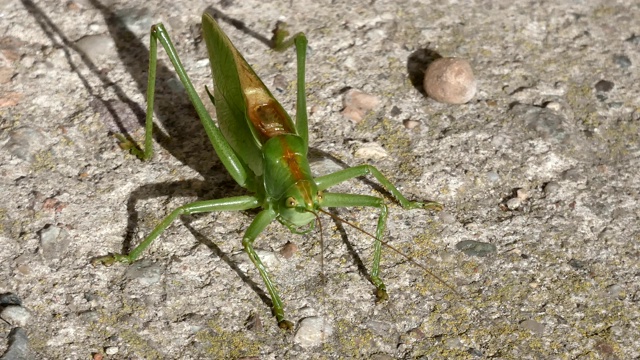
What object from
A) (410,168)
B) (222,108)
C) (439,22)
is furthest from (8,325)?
(439,22)

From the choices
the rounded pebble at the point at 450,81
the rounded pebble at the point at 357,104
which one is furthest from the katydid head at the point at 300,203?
the rounded pebble at the point at 450,81

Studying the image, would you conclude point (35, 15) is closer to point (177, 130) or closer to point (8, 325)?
point (177, 130)

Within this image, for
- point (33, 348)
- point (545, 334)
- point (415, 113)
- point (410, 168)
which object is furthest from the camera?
point (415, 113)

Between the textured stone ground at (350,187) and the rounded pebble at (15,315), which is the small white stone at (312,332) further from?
the rounded pebble at (15,315)

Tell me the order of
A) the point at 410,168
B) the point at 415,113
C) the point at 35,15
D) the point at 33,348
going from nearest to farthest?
the point at 33,348, the point at 410,168, the point at 415,113, the point at 35,15

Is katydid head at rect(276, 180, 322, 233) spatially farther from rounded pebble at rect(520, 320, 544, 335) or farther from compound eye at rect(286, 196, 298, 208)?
rounded pebble at rect(520, 320, 544, 335)

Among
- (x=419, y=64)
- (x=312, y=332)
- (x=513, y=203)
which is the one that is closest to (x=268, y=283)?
(x=312, y=332)

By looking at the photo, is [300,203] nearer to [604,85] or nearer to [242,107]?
[242,107]
